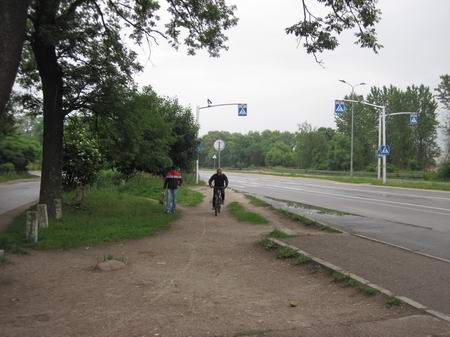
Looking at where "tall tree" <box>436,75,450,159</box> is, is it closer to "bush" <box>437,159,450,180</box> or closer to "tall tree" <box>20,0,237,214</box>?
"bush" <box>437,159,450,180</box>

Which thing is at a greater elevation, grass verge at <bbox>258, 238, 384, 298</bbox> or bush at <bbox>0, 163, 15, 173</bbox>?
bush at <bbox>0, 163, 15, 173</bbox>

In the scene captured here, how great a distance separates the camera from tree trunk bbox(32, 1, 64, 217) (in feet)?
42.9

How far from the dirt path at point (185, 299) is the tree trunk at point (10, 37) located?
8.61 ft

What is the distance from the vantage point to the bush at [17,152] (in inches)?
1922

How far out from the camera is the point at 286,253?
29.1ft

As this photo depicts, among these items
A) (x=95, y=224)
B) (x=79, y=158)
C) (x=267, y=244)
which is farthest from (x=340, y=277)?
(x=79, y=158)

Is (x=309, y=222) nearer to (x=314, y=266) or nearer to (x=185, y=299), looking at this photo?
(x=314, y=266)

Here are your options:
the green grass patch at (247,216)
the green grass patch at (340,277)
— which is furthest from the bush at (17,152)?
the green grass patch at (340,277)

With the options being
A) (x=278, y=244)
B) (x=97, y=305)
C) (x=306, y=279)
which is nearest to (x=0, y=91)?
(x=97, y=305)

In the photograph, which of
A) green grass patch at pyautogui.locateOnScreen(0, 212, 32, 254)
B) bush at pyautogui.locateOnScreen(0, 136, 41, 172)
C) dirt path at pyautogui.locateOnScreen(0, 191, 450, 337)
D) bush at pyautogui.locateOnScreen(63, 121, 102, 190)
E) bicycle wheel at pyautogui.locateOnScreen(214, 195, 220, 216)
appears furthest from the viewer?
bush at pyautogui.locateOnScreen(0, 136, 41, 172)

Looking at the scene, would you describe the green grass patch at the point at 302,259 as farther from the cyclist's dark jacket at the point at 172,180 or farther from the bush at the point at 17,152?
the bush at the point at 17,152

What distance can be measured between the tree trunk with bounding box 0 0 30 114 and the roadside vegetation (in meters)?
5.08

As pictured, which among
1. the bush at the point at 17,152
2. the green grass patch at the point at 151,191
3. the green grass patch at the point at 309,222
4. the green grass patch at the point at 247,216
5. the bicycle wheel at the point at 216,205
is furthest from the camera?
the bush at the point at 17,152

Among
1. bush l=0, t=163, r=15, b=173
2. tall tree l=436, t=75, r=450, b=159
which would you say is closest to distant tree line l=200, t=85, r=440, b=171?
tall tree l=436, t=75, r=450, b=159
